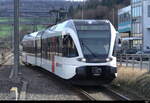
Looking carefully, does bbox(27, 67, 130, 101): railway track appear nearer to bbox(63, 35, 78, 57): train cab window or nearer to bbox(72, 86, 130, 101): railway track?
bbox(72, 86, 130, 101): railway track

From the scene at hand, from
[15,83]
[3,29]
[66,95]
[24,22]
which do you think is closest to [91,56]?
[66,95]

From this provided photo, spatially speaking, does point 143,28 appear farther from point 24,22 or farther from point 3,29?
point 3,29

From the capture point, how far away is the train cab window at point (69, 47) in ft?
63.7

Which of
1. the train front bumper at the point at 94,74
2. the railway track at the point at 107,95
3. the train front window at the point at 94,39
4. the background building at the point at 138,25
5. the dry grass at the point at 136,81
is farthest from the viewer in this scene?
the background building at the point at 138,25

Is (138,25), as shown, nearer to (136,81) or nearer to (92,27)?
(92,27)

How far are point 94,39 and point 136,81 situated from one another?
266cm

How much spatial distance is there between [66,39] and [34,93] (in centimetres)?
333

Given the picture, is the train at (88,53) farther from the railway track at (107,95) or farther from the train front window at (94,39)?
the railway track at (107,95)

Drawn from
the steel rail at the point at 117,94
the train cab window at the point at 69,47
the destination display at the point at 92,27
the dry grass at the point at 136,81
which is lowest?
the steel rail at the point at 117,94

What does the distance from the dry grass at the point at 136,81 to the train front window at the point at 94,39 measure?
180 cm

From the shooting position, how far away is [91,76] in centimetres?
1908

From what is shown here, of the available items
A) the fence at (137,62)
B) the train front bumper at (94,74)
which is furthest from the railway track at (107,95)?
the fence at (137,62)

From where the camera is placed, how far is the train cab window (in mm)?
19422

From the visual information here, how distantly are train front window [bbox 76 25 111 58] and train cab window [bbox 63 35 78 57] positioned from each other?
397mm
